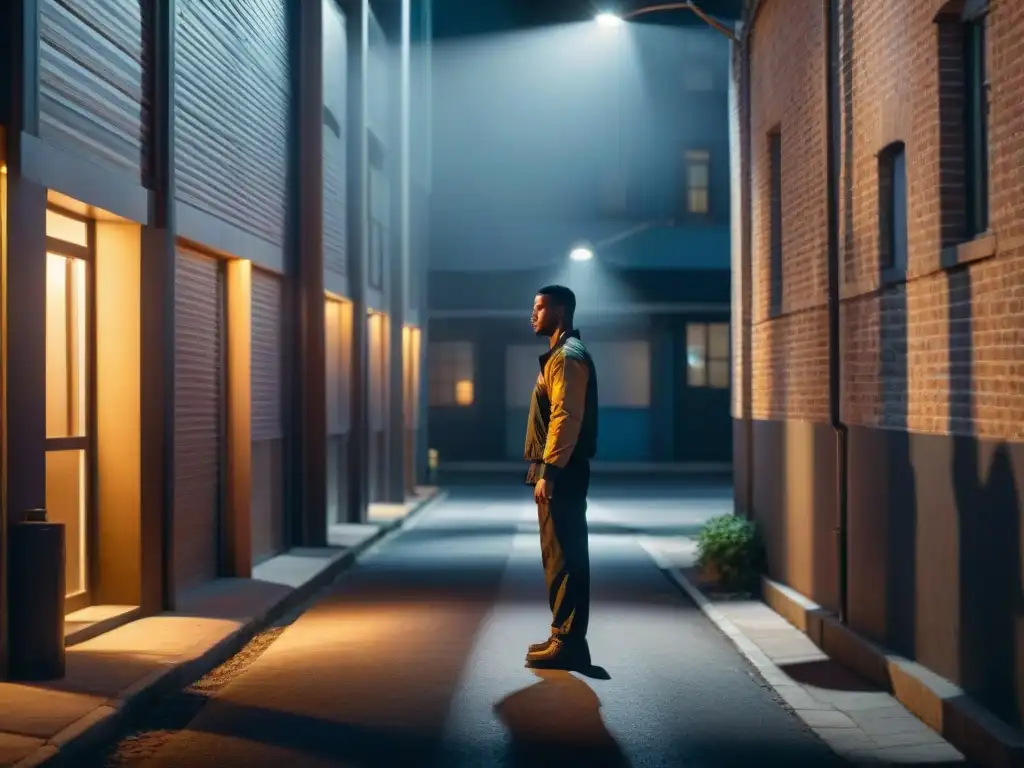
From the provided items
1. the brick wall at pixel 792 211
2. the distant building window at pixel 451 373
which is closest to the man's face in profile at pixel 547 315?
the brick wall at pixel 792 211

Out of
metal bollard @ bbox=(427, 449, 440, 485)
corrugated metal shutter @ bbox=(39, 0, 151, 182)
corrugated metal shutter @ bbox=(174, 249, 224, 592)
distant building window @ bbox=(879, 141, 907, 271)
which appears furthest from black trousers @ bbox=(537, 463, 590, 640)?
metal bollard @ bbox=(427, 449, 440, 485)

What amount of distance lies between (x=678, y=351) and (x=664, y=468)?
12.0 feet

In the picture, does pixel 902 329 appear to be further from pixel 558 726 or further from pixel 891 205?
pixel 558 726

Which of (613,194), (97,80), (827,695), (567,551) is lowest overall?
(827,695)

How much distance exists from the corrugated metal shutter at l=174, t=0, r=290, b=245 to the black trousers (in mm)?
4864

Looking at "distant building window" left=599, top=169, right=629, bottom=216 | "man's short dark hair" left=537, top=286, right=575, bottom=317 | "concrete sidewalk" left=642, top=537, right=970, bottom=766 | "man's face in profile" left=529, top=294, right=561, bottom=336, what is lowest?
"concrete sidewalk" left=642, top=537, right=970, bottom=766

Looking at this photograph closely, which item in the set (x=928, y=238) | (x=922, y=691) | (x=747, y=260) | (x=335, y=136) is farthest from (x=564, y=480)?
(x=335, y=136)

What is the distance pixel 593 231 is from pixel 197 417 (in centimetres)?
3167

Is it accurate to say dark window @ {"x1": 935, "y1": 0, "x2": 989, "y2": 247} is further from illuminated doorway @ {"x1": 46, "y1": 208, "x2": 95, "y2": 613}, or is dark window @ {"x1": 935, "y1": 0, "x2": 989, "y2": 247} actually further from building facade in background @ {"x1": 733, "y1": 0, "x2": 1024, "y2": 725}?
illuminated doorway @ {"x1": 46, "y1": 208, "x2": 95, "y2": 613}

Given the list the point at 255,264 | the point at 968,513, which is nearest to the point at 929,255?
the point at 968,513

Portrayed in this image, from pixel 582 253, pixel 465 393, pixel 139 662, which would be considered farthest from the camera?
pixel 465 393

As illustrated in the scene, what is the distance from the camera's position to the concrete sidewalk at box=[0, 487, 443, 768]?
23.6 ft

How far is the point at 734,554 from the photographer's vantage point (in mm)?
14062

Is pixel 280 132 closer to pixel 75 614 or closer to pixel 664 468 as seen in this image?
pixel 75 614
